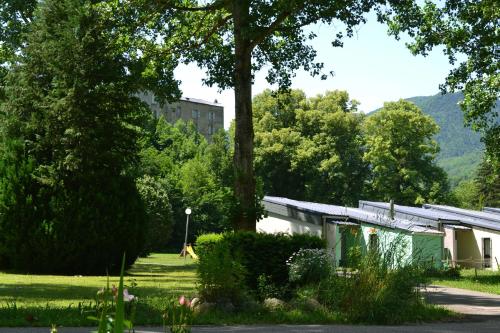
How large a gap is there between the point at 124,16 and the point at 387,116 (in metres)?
48.0

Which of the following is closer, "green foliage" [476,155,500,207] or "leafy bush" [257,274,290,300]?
"leafy bush" [257,274,290,300]

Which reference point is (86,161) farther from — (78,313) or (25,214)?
(78,313)

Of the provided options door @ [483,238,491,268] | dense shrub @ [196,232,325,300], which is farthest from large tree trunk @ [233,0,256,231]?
door @ [483,238,491,268]

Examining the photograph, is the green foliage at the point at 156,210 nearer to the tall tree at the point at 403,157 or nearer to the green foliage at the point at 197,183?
the green foliage at the point at 197,183

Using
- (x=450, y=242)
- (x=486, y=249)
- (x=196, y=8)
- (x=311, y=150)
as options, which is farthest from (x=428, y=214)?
(x=196, y=8)

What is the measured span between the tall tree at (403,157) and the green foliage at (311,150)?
190 cm

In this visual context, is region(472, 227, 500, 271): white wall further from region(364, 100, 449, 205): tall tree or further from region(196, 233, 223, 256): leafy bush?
region(196, 233, 223, 256): leafy bush

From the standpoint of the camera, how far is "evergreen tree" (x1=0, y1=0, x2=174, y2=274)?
2591 centimetres

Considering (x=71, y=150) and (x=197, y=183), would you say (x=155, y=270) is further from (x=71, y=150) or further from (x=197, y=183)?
(x=197, y=183)

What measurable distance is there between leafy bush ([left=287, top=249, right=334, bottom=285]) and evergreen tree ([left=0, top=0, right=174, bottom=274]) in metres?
11.7

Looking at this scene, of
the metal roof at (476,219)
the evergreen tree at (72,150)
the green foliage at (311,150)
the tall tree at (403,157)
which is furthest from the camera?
the tall tree at (403,157)

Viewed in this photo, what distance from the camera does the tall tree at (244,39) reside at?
2133cm

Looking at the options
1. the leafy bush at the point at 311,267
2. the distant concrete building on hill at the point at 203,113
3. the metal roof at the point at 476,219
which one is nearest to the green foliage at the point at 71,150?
the leafy bush at the point at 311,267

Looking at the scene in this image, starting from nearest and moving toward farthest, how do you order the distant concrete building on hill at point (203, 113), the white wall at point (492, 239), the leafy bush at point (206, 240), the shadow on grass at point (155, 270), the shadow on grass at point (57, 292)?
the shadow on grass at point (57, 292), the leafy bush at point (206, 240), the shadow on grass at point (155, 270), the white wall at point (492, 239), the distant concrete building on hill at point (203, 113)
